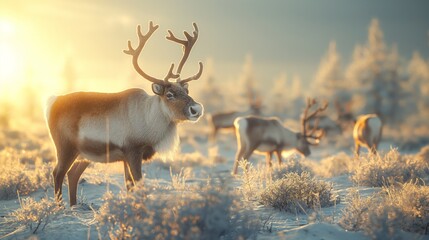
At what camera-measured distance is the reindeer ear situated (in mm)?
6680

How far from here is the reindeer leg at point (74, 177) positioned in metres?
7.32

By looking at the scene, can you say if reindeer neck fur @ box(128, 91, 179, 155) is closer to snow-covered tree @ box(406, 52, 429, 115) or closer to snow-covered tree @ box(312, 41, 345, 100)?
snow-covered tree @ box(312, 41, 345, 100)

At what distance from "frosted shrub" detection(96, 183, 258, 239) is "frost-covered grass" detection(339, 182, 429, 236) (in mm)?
1372

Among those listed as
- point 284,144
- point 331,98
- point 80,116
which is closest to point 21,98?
point 331,98

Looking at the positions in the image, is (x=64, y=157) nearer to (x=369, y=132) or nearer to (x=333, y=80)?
(x=369, y=132)

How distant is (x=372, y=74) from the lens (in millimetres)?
44250

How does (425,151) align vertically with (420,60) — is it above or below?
below

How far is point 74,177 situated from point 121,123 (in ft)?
5.38

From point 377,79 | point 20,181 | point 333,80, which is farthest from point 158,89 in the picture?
point 333,80

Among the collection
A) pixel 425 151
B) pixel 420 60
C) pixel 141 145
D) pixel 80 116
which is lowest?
pixel 425 151

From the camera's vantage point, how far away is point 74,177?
24.4 feet

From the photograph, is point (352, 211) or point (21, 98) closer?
point (352, 211)

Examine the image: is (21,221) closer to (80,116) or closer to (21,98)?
(80,116)

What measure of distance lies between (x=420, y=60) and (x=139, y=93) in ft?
230
